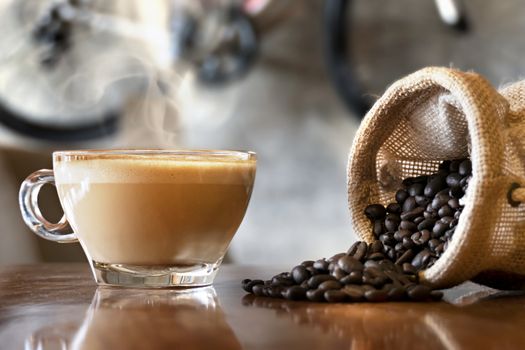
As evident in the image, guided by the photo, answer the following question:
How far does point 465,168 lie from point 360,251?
0.42 feet

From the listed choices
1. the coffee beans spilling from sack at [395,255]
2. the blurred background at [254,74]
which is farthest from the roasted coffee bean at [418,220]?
the blurred background at [254,74]

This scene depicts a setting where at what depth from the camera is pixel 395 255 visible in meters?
0.80

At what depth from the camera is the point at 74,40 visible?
2996 millimetres

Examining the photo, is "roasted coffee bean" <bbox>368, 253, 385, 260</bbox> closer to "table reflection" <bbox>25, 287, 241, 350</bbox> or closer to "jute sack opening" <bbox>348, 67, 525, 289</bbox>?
"jute sack opening" <bbox>348, 67, 525, 289</bbox>

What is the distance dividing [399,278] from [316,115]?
6.87ft

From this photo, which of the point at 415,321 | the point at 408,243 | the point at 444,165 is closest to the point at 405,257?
the point at 408,243

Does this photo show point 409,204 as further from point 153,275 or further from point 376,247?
point 153,275

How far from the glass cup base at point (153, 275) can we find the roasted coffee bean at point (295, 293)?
0.11 meters

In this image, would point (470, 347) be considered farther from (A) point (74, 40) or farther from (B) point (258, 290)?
(A) point (74, 40)

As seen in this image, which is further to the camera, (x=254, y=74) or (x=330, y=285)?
(x=254, y=74)

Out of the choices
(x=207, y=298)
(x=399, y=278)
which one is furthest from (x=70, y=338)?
(x=399, y=278)

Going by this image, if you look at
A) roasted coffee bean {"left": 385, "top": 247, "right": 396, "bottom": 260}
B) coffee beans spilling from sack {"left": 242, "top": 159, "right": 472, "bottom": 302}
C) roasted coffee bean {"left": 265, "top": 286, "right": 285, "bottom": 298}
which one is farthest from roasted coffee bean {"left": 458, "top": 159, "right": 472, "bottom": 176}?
roasted coffee bean {"left": 265, "top": 286, "right": 285, "bottom": 298}

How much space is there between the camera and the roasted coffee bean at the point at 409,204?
0.80m

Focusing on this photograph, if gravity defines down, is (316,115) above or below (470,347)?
above
